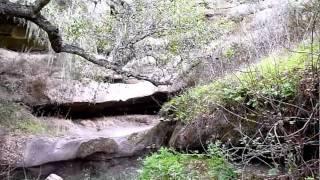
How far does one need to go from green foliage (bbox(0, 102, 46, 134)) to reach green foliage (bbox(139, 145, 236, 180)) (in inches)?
204

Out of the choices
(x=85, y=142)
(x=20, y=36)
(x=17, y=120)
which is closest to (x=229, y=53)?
(x=85, y=142)

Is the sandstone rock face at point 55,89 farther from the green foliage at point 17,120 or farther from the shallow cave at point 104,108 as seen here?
the green foliage at point 17,120

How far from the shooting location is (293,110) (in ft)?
14.8

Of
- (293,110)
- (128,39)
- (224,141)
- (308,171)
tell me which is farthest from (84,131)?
(308,171)

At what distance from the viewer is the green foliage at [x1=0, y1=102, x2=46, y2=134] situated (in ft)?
30.2

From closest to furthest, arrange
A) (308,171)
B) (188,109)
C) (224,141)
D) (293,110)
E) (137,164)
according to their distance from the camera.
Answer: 1. (308,171)
2. (293,110)
3. (224,141)
4. (188,109)
5. (137,164)

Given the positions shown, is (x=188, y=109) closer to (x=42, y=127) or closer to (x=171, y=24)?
(x=171, y=24)

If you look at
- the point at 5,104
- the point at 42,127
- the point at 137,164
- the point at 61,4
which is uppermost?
the point at 61,4

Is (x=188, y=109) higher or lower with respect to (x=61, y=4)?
lower

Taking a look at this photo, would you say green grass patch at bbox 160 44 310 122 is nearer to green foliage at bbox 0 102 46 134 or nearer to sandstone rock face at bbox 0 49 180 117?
sandstone rock face at bbox 0 49 180 117

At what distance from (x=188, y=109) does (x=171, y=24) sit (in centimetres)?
325

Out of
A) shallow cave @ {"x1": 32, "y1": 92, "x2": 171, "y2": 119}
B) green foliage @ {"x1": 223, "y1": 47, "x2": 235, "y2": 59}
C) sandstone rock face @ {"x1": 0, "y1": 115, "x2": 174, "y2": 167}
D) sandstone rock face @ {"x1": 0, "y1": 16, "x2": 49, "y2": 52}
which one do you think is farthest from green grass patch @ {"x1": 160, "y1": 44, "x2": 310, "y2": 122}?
sandstone rock face @ {"x1": 0, "y1": 16, "x2": 49, "y2": 52}

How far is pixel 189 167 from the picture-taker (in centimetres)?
498

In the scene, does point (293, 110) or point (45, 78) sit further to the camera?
point (45, 78)
